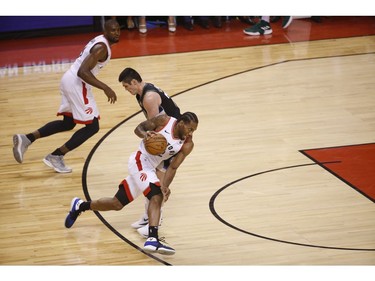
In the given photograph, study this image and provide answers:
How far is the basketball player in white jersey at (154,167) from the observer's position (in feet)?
24.3

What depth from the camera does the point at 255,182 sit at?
29.8ft

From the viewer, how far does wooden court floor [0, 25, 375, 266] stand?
25.3 ft

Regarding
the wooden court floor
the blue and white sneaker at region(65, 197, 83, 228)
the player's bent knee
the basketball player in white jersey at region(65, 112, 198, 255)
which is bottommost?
the wooden court floor

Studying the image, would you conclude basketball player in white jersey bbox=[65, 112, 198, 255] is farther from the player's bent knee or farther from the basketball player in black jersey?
the basketball player in black jersey

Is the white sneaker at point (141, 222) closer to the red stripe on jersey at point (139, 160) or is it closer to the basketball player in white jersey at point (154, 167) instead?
the basketball player in white jersey at point (154, 167)

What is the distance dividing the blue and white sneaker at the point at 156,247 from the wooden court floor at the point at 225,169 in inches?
3.6

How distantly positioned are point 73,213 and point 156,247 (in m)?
1.05

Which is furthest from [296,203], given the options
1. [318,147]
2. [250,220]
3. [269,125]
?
[269,125]

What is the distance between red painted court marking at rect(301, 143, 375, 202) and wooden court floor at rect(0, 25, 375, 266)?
12 centimetres

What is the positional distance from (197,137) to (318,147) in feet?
4.83

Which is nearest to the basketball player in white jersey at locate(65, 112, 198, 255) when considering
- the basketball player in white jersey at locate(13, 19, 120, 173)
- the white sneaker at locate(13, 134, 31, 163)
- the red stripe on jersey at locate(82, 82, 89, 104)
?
the basketball player in white jersey at locate(13, 19, 120, 173)

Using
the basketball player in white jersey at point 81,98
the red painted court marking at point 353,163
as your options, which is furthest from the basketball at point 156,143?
the red painted court marking at point 353,163

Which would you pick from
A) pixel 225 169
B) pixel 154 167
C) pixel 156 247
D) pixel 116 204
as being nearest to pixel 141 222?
pixel 116 204
